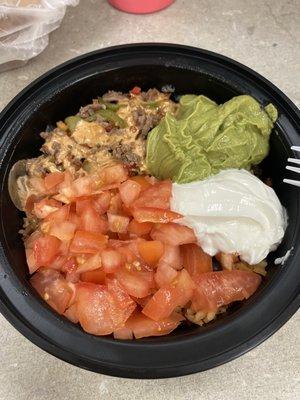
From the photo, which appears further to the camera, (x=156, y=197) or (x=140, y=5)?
(x=140, y=5)

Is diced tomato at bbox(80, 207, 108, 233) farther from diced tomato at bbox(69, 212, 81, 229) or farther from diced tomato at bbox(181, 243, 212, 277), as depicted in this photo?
diced tomato at bbox(181, 243, 212, 277)

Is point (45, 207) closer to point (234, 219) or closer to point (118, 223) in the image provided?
point (118, 223)

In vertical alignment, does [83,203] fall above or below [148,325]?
above

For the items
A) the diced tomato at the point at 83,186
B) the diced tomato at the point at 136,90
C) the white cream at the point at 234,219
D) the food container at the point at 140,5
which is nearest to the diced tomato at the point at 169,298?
the white cream at the point at 234,219

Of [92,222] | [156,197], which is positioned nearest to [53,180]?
[92,222]

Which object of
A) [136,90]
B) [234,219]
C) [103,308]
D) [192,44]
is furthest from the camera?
[192,44]

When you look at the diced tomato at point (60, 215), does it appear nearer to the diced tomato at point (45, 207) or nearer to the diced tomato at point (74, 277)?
the diced tomato at point (45, 207)

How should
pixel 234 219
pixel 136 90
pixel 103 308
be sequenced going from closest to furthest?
pixel 103 308
pixel 234 219
pixel 136 90
